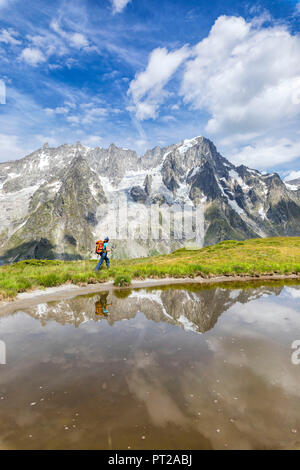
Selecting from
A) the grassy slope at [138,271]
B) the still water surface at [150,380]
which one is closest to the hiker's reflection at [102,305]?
the still water surface at [150,380]

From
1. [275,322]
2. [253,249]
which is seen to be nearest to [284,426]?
[275,322]

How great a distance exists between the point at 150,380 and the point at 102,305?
7.97m

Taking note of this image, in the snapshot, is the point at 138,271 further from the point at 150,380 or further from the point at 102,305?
the point at 150,380

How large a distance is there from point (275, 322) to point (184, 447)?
26.4 ft

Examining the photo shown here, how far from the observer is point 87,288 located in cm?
1883

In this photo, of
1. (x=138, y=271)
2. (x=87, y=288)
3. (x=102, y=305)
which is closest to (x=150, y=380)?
(x=102, y=305)

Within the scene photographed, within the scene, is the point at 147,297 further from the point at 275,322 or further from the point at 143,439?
the point at 143,439

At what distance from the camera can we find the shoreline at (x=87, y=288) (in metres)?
14.5

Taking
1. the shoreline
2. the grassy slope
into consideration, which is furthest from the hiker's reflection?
the grassy slope

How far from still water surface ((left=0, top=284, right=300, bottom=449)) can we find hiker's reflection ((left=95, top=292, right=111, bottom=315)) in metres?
0.42

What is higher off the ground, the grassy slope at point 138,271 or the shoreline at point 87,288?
the grassy slope at point 138,271

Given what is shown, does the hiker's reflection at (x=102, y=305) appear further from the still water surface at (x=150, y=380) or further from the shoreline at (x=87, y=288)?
the shoreline at (x=87, y=288)

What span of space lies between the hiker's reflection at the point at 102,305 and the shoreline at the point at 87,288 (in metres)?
1.93

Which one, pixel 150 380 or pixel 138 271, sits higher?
pixel 138 271
